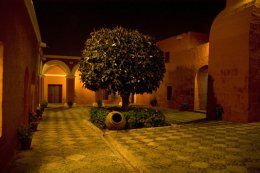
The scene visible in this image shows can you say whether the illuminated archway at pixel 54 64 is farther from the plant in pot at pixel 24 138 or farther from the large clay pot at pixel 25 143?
the large clay pot at pixel 25 143

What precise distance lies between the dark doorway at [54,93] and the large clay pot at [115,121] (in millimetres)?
17224

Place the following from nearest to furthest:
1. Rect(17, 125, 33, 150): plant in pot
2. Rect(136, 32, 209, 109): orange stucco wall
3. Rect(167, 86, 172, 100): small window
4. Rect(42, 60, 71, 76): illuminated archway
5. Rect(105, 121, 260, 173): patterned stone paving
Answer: Rect(105, 121, 260, 173): patterned stone paving → Rect(17, 125, 33, 150): plant in pot → Rect(136, 32, 209, 109): orange stucco wall → Rect(167, 86, 172, 100): small window → Rect(42, 60, 71, 76): illuminated archway

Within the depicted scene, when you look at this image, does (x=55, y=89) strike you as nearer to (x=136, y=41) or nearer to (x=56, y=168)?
(x=136, y=41)

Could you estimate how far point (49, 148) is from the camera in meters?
6.62

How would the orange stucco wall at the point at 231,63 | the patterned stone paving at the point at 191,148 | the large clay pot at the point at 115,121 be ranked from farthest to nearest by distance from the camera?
the orange stucco wall at the point at 231,63
the large clay pot at the point at 115,121
the patterned stone paving at the point at 191,148

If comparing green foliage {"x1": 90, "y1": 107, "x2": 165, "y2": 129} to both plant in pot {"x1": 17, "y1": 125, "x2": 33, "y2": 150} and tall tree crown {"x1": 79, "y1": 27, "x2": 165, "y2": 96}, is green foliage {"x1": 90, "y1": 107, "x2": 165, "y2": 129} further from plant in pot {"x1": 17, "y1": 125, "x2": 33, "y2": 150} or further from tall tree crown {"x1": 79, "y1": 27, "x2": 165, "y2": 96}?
plant in pot {"x1": 17, "y1": 125, "x2": 33, "y2": 150}

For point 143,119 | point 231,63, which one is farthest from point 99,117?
point 231,63

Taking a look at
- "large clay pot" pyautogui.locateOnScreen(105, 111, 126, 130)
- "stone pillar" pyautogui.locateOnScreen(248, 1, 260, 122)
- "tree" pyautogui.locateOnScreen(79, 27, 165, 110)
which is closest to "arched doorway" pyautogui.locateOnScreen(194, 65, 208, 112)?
"stone pillar" pyautogui.locateOnScreen(248, 1, 260, 122)

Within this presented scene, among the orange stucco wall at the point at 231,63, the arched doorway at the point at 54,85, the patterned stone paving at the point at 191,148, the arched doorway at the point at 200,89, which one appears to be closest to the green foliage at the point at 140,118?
the patterned stone paving at the point at 191,148

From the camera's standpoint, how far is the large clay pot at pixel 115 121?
29.0 feet

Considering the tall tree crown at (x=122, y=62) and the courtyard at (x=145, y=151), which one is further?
the tall tree crown at (x=122, y=62)

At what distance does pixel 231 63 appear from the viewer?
11.1 m

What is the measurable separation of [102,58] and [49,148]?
442 centimetres

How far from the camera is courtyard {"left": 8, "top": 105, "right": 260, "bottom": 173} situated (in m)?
4.93
